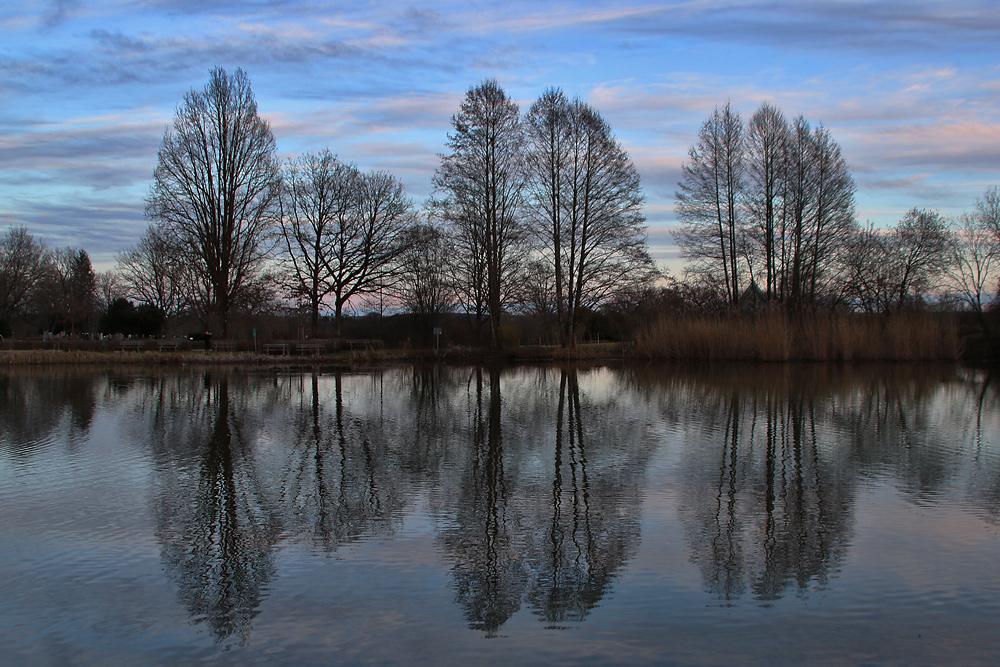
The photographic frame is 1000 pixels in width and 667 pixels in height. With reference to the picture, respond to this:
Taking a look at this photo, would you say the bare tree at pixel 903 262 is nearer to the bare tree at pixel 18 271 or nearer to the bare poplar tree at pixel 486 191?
the bare poplar tree at pixel 486 191

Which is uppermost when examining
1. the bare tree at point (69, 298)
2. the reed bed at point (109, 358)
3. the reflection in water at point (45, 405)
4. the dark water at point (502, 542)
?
the bare tree at point (69, 298)

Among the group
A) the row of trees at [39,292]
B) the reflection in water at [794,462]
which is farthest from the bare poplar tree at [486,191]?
the row of trees at [39,292]

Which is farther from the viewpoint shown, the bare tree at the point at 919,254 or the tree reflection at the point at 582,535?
the bare tree at the point at 919,254

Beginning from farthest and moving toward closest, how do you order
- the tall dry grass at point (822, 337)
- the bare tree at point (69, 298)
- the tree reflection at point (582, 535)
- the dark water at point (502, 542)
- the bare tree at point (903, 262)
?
1. the bare tree at point (69, 298)
2. the bare tree at point (903, 262)
3. the tall dry grass at point (822, 337)
4. the tree reflection at point (582, 535)
5. the dark water at point (502, 542)

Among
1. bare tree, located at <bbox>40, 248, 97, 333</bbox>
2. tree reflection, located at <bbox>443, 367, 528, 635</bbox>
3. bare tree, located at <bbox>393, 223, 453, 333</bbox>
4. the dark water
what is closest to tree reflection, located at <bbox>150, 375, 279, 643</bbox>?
the dark water

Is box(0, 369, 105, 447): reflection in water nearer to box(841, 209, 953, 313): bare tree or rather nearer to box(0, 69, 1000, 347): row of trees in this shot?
box(0, 69, 1000, 347): row of trees

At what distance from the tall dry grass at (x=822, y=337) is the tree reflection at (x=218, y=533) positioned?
2240 cm

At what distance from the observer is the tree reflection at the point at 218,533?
391 centimetres

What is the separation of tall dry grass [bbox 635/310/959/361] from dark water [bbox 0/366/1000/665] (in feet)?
53.4

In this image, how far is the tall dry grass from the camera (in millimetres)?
26438

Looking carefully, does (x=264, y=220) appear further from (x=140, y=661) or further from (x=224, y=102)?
(x=140, y=661)

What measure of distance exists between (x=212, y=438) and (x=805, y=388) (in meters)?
12.9

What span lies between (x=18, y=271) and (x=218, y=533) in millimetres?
56839

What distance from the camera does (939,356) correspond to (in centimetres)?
2800
